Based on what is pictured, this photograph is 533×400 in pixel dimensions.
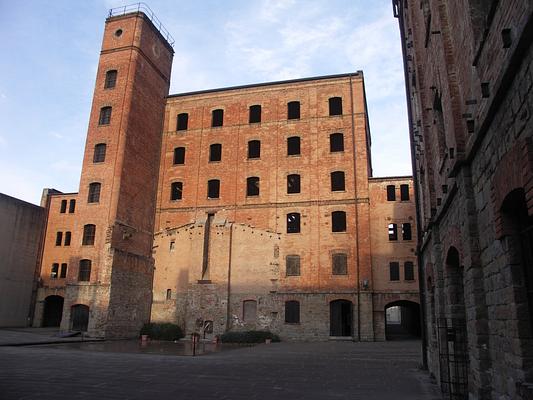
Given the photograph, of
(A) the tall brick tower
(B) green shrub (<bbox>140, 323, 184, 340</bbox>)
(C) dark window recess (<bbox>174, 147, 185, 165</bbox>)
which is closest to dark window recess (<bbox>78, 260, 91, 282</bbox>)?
(A) the tall brick tower

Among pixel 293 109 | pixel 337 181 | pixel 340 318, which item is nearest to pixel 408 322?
pixel 340 318

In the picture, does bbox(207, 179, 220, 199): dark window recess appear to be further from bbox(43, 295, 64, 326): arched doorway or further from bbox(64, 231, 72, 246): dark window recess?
bbox(43, 295, 64, 326): arched doorway

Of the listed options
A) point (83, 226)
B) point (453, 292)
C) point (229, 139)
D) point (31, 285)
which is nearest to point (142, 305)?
point (83, 226)

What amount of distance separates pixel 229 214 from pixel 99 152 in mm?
9471

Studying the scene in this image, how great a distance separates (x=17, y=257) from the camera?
105 ft

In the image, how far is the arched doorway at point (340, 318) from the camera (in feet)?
95.0

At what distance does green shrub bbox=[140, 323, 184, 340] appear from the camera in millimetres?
26875

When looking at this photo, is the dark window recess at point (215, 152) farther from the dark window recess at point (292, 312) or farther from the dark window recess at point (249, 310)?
the dark window recess at point (292, 312)

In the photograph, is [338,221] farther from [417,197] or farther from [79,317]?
[79,317]

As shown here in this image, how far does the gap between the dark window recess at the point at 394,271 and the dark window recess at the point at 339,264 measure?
9.14 ft

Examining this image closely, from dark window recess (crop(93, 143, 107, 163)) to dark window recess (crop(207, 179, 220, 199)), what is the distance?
7.43 meters

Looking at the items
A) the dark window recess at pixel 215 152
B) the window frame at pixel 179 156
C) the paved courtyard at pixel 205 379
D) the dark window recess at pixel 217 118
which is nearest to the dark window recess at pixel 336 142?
the dark window recess at pixel 215 152

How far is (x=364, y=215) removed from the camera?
2777cm

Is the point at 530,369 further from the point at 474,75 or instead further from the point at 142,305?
the point at 142,305
